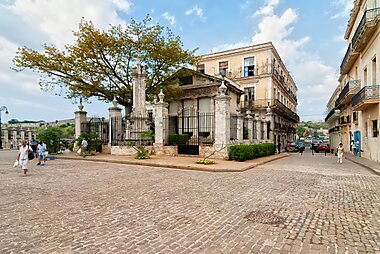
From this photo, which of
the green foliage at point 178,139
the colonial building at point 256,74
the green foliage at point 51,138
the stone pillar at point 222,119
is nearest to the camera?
the stone pillar at point 222,119

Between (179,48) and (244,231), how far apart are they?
17846mm

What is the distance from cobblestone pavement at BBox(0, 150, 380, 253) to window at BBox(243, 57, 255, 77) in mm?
25853

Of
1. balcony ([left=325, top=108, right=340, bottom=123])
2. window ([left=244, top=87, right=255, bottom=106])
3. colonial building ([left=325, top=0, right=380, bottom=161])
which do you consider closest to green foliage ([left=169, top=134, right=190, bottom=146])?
colonial building ([left=325, top=0, right=380, bottom=161])

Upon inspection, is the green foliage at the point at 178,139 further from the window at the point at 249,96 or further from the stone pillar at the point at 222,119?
the window at the point at 249,96

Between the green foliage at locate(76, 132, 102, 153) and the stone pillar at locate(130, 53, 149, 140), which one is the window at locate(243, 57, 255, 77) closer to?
the stone pillar at locate(130, 53, 149, 140)

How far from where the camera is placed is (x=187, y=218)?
4113 mm

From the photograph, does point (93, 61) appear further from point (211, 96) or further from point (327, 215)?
point (327, 215)

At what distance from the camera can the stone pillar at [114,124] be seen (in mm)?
17062

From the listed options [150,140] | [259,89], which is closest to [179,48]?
[150,140]

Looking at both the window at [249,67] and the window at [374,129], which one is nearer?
the window at [374,129]

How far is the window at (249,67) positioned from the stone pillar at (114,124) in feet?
Answer: 66.8

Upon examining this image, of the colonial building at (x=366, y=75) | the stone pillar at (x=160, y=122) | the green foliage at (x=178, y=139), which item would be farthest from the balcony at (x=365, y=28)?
the stone pillar at (x=160, y=122)

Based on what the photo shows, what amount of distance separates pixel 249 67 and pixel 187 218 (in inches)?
1177

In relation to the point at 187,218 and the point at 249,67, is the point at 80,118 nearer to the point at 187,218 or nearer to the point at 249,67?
the point at 187,218
